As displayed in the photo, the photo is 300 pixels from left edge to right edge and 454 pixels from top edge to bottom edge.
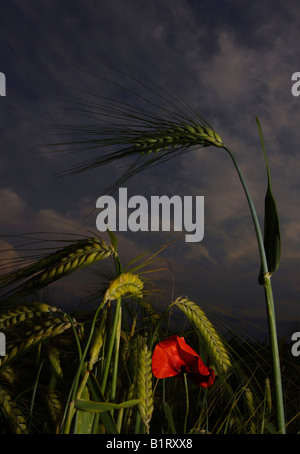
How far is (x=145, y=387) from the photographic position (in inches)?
40.9

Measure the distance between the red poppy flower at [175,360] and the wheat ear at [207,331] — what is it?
2.4 inches

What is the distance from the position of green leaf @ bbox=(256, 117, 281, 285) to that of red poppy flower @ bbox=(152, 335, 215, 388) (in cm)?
38

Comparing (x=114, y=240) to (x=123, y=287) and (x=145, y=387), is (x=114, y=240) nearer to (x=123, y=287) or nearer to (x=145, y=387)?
(x=123, y=287)

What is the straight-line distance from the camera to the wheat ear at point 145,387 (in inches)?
39.2

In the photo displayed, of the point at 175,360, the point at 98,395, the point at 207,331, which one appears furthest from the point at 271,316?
the point at 98,395

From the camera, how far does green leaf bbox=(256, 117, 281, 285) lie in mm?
1430

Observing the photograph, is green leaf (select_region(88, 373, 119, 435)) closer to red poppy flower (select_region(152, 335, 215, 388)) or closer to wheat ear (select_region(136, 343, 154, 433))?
wheat ear (select_region(136, 343, 154, 433))

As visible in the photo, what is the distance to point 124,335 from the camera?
1356 millimetres

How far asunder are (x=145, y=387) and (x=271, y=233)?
2.44 feet

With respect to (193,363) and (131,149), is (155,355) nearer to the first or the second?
(193,363)

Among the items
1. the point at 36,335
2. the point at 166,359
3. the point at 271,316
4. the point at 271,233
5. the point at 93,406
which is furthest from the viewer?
the point at 271,233

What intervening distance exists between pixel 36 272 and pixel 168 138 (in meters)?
0.72

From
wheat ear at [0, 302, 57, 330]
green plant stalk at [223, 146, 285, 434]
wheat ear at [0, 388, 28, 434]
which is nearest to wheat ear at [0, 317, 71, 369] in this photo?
wheat ear at [0, 302, 57, 330]
